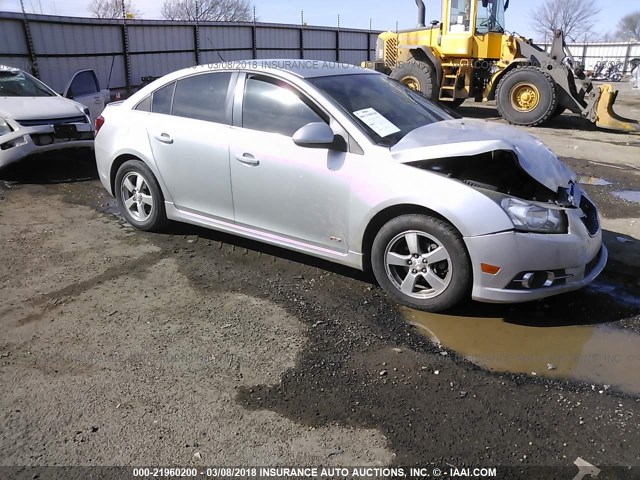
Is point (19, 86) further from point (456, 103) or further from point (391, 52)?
point (456, 103)

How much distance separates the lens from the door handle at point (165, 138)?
4695 millimetres

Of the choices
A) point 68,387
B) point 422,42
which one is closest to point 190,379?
point 68,387

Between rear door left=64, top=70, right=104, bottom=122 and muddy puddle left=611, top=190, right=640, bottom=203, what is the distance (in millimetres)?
8063

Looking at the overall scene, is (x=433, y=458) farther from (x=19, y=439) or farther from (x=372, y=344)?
(x=19, y=439)

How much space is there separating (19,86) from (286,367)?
7.24m

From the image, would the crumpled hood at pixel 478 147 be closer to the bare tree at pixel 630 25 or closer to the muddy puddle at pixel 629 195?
the muddy puddle at pixel 629 195

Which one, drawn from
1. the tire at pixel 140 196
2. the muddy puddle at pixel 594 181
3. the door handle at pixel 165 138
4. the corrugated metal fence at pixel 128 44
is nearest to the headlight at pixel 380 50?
the corrugated metal fence at pixel 128 44

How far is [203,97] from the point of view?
15.2 ft

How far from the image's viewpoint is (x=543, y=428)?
2.64 m

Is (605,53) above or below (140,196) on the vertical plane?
above

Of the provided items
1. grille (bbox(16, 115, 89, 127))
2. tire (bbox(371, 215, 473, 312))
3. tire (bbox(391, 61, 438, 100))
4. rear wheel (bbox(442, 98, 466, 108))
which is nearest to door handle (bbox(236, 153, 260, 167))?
tire (bbox(371, 215, 473, 312))

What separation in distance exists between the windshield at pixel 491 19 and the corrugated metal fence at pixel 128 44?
10.4 m

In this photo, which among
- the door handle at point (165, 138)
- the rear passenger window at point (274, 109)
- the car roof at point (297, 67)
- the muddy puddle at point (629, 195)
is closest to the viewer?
the rear passenger window at point (274, 109)

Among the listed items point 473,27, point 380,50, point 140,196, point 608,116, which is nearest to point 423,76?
point 473,27
